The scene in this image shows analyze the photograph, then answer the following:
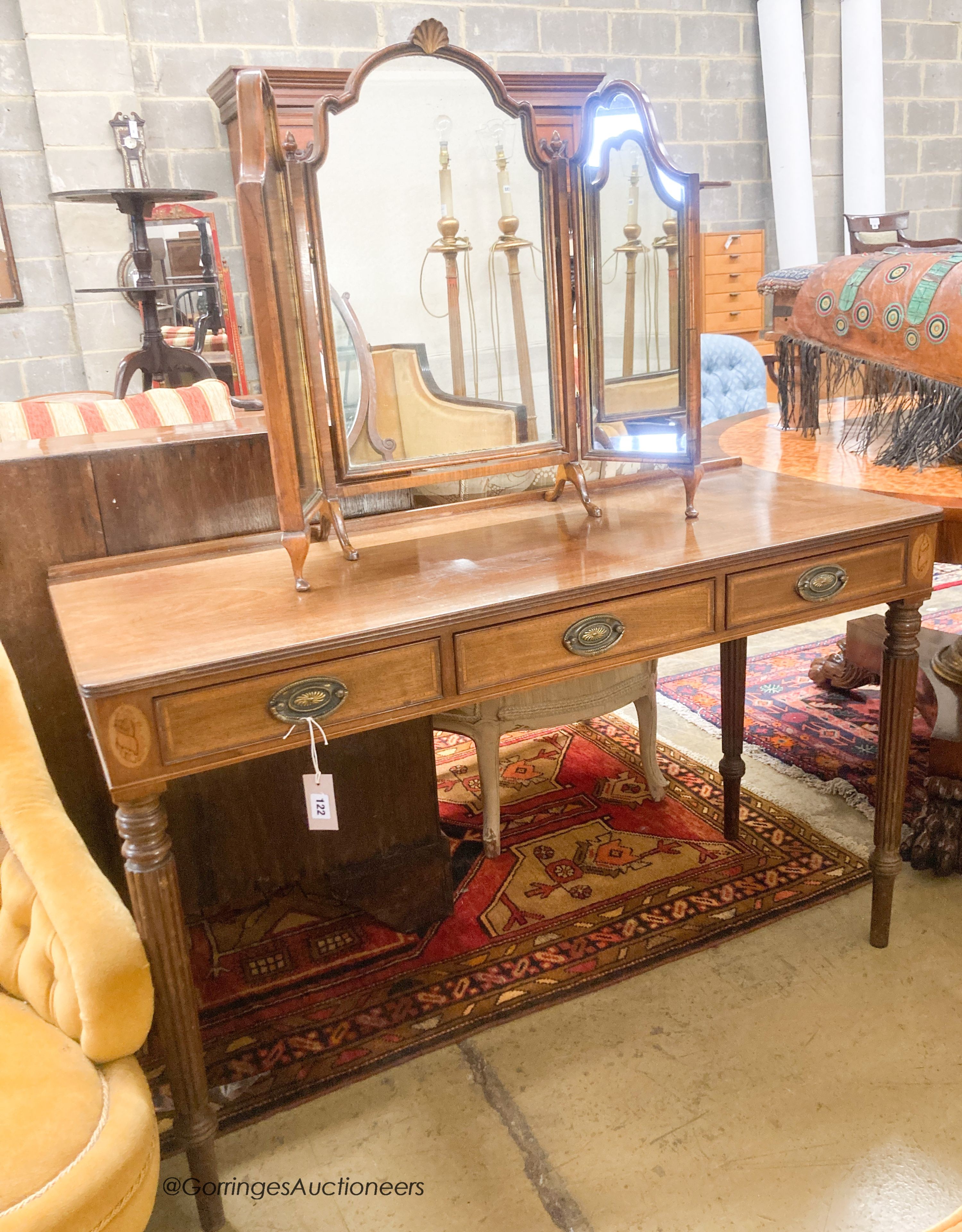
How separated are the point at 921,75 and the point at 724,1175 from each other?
6.89 m

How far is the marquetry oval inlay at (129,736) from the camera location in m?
1.08

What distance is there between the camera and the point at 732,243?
18.2 ft

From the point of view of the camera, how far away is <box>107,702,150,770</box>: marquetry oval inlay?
1082 millimetres

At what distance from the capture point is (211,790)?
5.87 feet

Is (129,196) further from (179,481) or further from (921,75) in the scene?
(921,75)

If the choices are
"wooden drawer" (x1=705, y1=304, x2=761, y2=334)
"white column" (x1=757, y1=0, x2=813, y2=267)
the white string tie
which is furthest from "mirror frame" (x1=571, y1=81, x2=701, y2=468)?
"white column" (x1=757, y1=0, x2=813, y2=267)

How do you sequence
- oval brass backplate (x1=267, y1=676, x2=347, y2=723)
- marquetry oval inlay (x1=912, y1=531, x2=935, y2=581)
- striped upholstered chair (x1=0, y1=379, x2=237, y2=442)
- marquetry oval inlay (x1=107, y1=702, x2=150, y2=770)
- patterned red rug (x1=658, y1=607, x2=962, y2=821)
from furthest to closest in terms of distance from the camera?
patterned red rug (x1=658, y1=607, x2=962, y2=821)
striped upholstered chair (x1=0, y1=379, x2=237, y2=442)
marquetry oval inlay (x1=912, y1=531, x2=935, y2=581)
oval brass backplate (x1=267, y1=676, x2=347, y2=723)
marquetry oval inlay (x1=107, y1=702, x2=150, y2=770)

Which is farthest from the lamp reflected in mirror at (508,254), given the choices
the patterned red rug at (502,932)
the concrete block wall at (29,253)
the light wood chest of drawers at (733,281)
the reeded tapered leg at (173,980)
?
the light wood chest of drawers at (733,281)

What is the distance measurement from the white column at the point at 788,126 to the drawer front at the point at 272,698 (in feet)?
17.3

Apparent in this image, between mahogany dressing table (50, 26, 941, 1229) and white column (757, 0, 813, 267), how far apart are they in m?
4.65

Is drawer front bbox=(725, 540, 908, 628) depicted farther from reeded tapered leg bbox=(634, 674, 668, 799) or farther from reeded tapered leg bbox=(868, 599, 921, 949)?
reeded tapered leg bbox=(634, 674, 668, 799)

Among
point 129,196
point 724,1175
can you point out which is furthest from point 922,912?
point 129,196

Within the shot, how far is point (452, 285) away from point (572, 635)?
0.58 meters

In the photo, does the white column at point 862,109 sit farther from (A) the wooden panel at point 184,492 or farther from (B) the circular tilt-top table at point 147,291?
(A) the wooden panel at point 184,492
